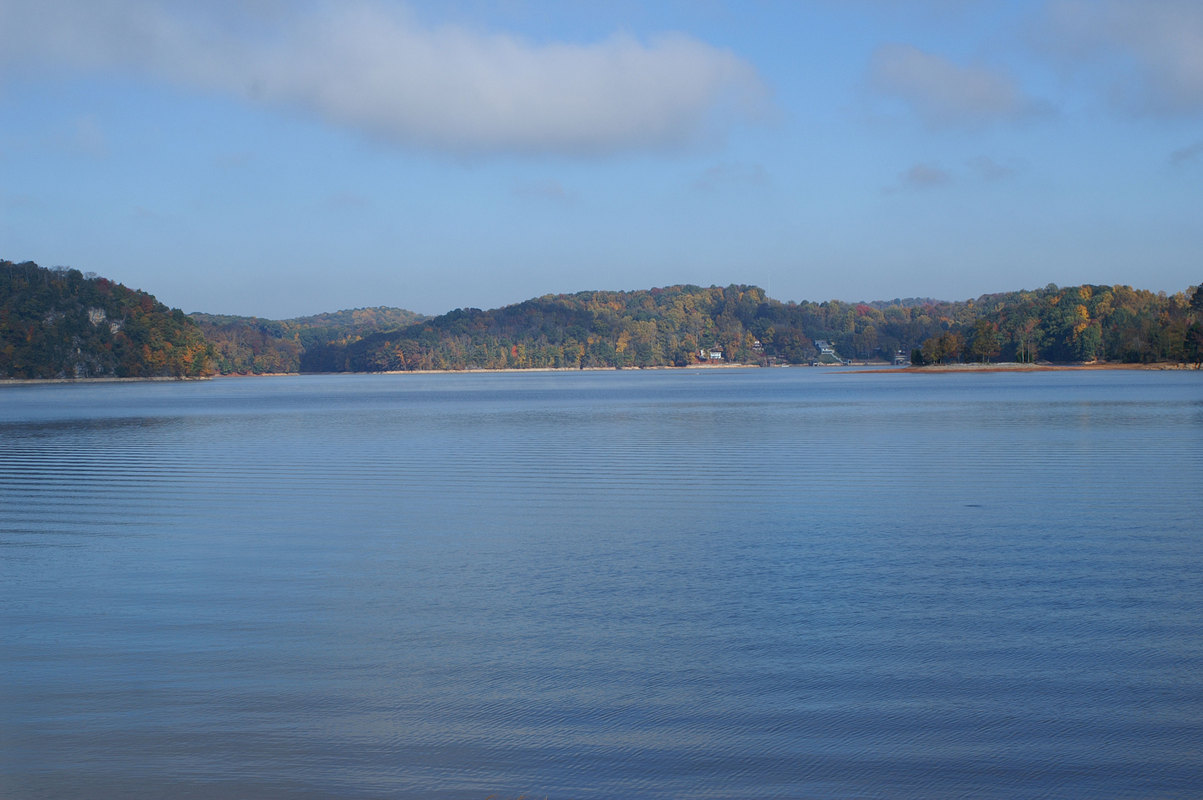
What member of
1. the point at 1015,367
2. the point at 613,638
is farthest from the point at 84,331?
the point at 613,638

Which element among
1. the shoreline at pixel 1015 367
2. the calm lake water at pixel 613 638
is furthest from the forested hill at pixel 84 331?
the calm lake water at pixel 613 638

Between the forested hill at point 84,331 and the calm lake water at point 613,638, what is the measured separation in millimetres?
145044

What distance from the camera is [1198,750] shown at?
19.1ft

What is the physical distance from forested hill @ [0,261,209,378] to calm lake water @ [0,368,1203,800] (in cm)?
14504

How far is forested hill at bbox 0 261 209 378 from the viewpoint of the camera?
481ft

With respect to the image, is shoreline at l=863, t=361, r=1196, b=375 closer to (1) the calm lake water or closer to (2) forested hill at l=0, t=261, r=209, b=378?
(2) forested hill at l=0, t=261, r=209, b=378

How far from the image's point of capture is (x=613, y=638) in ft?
27.6

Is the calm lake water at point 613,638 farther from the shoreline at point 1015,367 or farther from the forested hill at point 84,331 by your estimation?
the forested hill at point 84,331

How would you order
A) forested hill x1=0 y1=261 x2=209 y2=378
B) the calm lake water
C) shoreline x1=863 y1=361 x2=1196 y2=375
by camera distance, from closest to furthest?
1. the calm lake water
2. shoreline x1=863 y1=361 x2=1196 y2=375
3. forested hill x1=0 y1=261 x2=209 y2=378

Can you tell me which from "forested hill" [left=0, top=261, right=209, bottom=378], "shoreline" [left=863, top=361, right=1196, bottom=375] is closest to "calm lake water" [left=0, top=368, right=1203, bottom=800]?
"shoreline" [left=863, top=361, right=1196, bottom=375]

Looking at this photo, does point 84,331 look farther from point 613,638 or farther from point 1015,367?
point 613,638

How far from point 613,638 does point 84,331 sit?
163m

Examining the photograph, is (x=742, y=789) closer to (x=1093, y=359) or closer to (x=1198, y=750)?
(x=1198, y=750)

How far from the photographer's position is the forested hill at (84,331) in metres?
147
